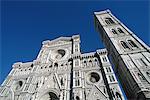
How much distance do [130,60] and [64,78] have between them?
8.78 meters

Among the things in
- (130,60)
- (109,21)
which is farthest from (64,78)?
(109,21)

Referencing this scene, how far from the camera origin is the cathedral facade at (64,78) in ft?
56.4

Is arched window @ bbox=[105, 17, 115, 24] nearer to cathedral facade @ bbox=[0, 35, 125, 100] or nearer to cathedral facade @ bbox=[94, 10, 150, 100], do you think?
cathedral facade @ bbox=[94, 10, 150, 100]

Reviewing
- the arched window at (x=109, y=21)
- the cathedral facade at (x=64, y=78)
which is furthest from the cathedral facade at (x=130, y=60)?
the cathedral facade at (x=64, y=78)

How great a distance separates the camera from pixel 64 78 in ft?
66.0

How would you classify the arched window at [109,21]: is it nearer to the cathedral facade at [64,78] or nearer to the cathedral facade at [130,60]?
the cathedral facade at [130,60]

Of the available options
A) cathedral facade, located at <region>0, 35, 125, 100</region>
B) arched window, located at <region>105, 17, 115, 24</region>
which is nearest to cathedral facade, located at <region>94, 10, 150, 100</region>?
arched window, located at <region>105, 17, 115, 24</region>

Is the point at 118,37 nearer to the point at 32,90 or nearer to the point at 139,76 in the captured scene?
the point at 139,76

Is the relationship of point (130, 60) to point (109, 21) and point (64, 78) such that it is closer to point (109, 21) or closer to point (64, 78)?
point (64, 78)

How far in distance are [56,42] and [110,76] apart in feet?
44.3

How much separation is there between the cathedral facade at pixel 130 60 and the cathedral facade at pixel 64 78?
4.41 feet

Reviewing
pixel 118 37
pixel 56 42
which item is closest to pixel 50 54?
pixel 56 42

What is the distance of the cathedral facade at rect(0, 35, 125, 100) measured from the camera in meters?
17.2

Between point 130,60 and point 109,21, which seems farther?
point 109,21
